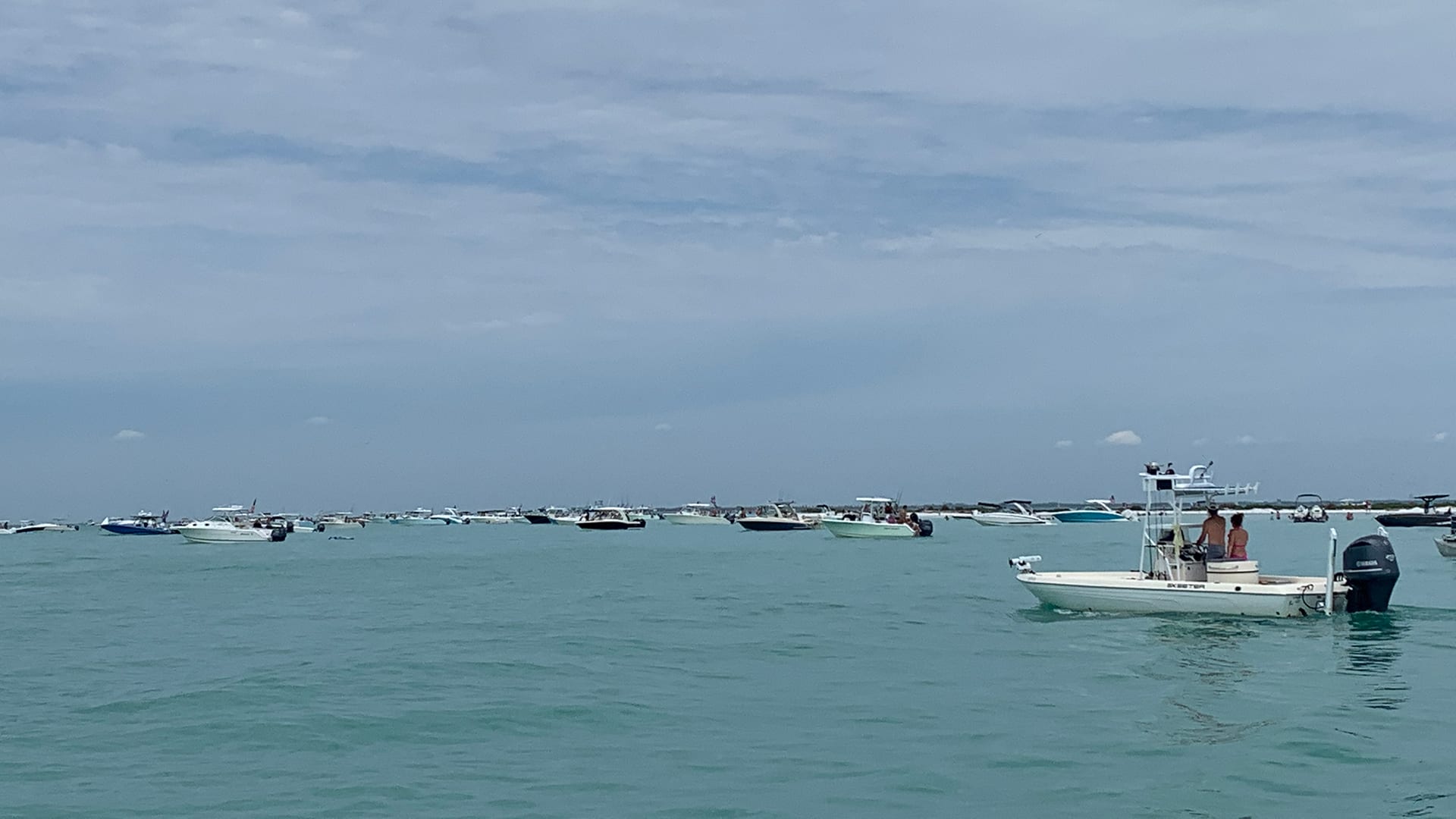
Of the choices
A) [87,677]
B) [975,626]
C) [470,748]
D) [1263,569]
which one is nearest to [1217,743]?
[470,748]

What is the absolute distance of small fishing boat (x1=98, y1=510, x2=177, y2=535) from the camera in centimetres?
13638

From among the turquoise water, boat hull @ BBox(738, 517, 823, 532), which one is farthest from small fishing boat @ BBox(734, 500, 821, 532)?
the turquoise water

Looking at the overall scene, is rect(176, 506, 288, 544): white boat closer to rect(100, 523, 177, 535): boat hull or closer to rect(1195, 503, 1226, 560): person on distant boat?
rect(100, 523, 177, 535): boat hull

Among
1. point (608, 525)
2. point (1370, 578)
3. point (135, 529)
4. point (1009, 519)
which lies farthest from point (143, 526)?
point (1370, 578)

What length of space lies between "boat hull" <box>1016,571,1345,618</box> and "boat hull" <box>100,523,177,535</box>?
12237 cm

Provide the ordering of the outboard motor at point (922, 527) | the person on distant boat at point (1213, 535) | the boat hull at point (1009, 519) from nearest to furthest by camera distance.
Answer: the person on distant boat at point (1213, 535) < the outboard motor at point (922, 527) < the boat hull at point (1009, 519)

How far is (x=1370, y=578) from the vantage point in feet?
94.3

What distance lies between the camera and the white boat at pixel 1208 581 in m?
28.4

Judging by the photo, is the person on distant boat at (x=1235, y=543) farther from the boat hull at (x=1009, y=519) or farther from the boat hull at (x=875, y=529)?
the boat hull at (x=1009, y=519)

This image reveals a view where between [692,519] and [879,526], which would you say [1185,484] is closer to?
[879,526]

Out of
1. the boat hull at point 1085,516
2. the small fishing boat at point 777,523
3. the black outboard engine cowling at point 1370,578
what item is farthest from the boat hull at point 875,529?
the black outboard engine cowling at point 1370,578

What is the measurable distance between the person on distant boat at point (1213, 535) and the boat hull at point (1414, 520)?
3881 inches

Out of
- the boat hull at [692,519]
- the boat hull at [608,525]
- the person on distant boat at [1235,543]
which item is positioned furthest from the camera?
the boat hull at [692,519]

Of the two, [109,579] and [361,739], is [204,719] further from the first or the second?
[109,579]
